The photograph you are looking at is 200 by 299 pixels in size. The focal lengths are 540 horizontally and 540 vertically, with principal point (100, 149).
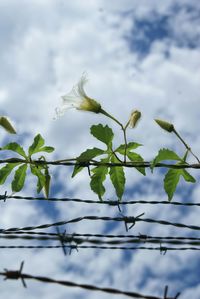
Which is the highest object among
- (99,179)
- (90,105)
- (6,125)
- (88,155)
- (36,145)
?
(90,105)

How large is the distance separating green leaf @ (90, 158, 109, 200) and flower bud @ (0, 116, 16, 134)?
2.02 ft

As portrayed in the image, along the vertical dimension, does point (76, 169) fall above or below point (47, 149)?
below

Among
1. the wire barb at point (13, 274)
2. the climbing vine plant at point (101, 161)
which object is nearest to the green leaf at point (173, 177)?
the climbing vine plant at point (101, 161)

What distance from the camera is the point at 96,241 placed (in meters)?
2.54

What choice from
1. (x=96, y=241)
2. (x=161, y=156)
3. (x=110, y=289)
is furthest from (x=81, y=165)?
(x=110, y=289)

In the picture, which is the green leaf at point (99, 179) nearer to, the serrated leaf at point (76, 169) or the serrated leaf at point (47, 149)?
the serrated leaf at point (76, 169)

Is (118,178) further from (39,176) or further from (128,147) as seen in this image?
(39,176)

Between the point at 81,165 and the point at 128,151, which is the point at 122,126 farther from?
the point at 81,165

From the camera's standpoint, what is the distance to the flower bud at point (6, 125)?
337cm

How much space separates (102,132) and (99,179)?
273mm

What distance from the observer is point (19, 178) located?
3.26m

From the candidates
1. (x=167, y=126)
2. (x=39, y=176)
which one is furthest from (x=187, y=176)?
(x=39, y=176)

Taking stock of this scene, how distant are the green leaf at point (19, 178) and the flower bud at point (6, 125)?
0.25 meters

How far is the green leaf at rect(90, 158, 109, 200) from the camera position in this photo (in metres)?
3.08
